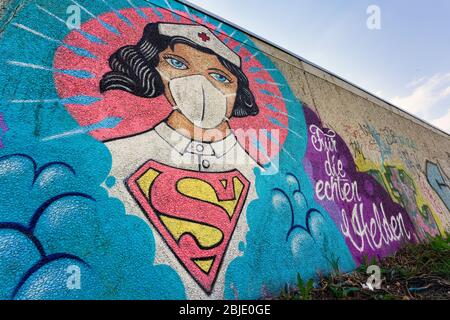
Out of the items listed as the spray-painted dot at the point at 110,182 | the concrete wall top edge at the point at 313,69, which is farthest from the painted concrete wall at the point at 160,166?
the concrete wall top edge at the point at 313,69

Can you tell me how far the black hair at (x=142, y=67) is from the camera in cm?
275

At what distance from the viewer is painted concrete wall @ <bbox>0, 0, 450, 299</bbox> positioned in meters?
1.95

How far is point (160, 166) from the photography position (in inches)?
103

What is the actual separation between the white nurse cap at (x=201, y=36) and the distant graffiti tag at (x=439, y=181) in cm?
645

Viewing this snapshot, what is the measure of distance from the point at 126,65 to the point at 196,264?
84.8 inches

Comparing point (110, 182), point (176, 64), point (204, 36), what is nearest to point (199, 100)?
point (176, 64)

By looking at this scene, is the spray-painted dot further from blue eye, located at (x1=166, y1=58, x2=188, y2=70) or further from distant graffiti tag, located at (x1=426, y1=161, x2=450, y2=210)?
distant graffiti tag, located at (x1=426, y1=161, x2=450, y2=210)

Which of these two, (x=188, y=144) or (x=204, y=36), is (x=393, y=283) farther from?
(x=204, y=36)

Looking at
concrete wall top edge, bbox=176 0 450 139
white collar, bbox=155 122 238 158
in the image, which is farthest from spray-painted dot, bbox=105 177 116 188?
concrete wall top edge, bbox=176 0 450 139

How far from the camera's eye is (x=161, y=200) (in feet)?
8.04

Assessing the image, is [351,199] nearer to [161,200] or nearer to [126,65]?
[161,200]

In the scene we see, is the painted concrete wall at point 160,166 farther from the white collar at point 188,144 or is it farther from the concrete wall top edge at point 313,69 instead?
the concrete wall top edge at point 313,69

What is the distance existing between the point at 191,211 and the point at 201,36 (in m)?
2.59

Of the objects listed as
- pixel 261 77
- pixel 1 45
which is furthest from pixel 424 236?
pixel 1 45
